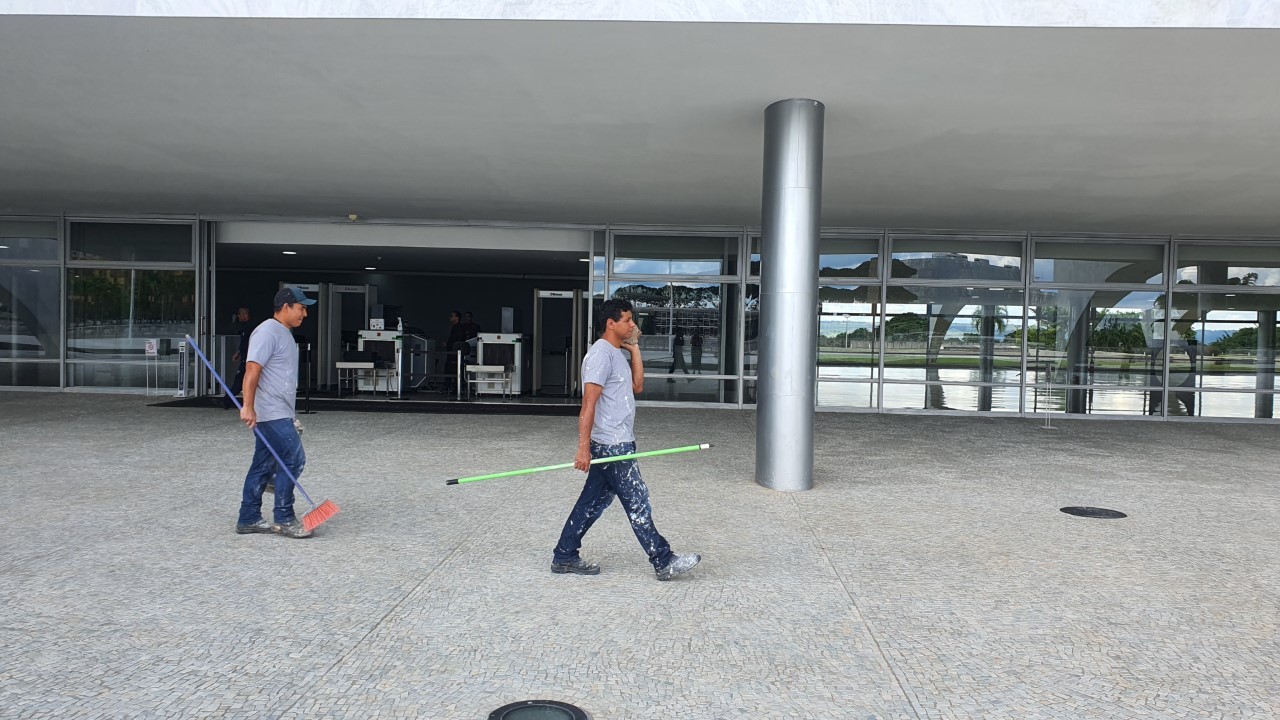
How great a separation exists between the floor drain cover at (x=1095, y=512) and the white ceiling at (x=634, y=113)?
3.18 m

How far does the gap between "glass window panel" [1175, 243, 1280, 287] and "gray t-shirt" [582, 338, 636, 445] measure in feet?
43.9

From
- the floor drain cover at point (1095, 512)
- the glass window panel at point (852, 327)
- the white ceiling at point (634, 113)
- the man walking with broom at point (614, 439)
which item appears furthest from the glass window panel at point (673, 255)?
the man walking with broom at point (614, 439)

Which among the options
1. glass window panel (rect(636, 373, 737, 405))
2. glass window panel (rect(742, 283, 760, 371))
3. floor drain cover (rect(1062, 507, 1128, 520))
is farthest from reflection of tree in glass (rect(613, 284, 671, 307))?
floor drain cover (rect(1062, 507, 1128, 520))

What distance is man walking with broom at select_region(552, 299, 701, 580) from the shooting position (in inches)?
182

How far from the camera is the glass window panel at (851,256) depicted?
1486 centimetres

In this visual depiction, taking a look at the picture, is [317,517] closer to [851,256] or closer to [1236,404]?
[851,256]

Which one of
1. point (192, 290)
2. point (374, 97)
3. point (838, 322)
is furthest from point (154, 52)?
point (838, 322)

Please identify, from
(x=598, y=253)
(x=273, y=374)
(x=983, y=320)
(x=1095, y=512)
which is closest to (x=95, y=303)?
(x=598, y=253)

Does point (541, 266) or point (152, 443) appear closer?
point (152, 443)

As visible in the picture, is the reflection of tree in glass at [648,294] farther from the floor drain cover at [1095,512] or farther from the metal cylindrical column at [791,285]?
the floor drain cover at [1095,512]

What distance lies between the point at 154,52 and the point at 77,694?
4.78 m

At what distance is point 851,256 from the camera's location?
14.9 m

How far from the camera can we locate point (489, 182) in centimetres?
1135

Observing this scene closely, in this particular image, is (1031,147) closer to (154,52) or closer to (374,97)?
(374,97)
